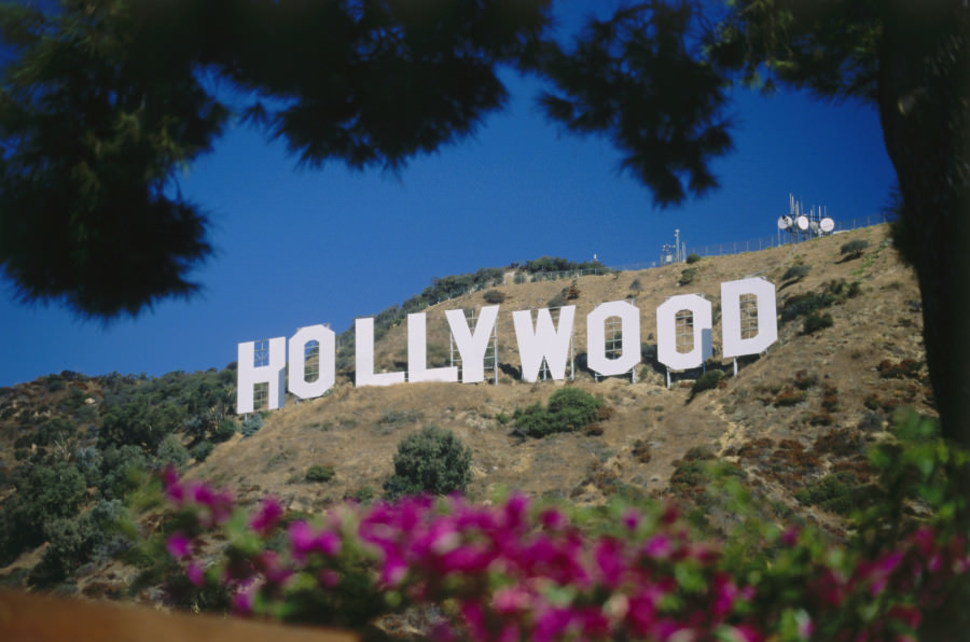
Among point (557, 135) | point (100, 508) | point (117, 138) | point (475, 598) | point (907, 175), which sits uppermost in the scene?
point (557, 135)

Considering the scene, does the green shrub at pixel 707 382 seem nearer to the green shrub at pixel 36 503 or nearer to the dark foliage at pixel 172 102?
the green shrub at pixel 36 503

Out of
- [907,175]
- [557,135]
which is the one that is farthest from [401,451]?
[907,175]

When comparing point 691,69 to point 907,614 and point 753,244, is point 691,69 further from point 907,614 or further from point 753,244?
point 753,244

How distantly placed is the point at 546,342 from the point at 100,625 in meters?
30.3

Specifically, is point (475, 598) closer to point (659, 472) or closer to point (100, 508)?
point (659, 472)

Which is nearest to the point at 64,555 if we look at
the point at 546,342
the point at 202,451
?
the point at 202,451

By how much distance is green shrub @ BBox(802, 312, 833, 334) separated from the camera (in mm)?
32500

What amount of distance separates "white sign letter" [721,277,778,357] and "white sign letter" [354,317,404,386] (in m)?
12.2

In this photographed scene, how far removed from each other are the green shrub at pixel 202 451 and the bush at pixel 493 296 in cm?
1940

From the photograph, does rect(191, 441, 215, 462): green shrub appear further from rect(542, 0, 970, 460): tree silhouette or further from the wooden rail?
the wooden rail

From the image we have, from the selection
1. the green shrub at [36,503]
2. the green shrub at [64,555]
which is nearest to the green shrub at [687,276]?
the green shrub at [36,503]

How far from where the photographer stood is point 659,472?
85.1 feet

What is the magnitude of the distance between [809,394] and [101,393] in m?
33.7

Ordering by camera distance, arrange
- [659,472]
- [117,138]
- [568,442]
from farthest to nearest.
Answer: [568,442] → [659,472] → [117,138]
